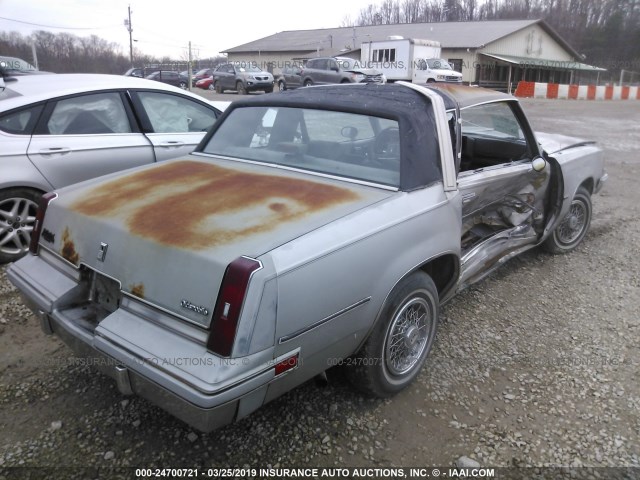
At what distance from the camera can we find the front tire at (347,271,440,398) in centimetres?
251

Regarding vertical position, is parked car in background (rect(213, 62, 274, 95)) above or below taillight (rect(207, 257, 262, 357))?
above

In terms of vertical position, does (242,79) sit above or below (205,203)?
above

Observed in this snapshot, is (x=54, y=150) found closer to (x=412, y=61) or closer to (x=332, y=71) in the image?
(x=332, y=71)

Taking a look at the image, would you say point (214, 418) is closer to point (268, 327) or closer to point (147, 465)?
point (268, 327)

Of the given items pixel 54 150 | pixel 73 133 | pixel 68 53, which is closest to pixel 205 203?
pixel 54 150

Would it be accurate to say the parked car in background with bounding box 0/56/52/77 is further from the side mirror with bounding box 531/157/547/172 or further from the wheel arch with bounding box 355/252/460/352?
the side mirror with bounding box 531/157/547/172

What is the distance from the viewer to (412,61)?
2809 centimetres

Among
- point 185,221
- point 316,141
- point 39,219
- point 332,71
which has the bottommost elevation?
point 39,219

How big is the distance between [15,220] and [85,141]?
2.94ft

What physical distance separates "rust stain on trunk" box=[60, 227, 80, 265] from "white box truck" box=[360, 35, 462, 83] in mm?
26237

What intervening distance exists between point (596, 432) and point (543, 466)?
0.43 metres

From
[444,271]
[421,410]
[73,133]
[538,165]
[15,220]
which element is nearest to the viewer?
[421,410]

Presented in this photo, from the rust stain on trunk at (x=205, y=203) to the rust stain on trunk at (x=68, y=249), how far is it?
5.5 inches

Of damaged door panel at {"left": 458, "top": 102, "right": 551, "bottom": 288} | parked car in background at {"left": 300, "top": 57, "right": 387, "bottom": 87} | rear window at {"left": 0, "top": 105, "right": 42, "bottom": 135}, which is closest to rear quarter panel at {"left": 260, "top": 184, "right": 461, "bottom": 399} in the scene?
damaged door panel at {"left": 458, "top": 102, "right": 551, "bottom": 288}
